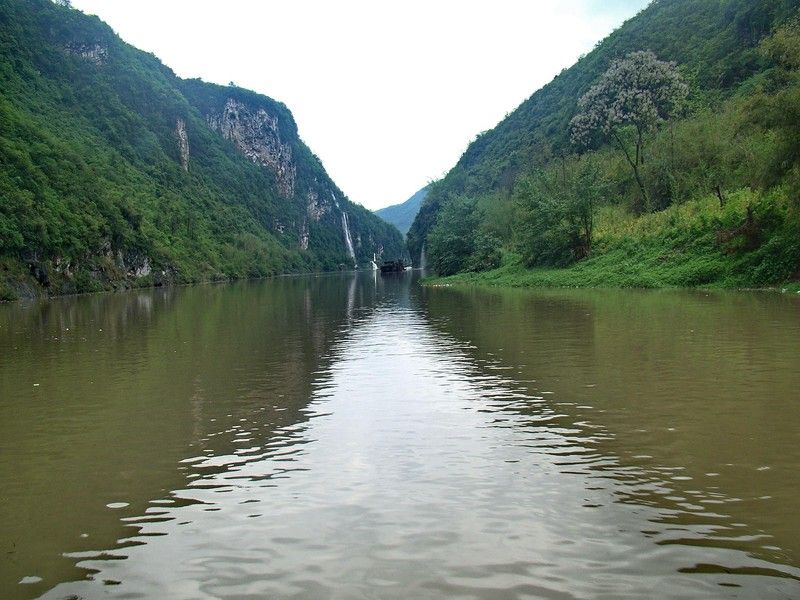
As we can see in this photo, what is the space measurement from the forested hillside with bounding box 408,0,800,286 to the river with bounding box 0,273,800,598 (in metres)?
19.9

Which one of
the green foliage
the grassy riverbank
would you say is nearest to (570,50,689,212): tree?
the grassy riverbank

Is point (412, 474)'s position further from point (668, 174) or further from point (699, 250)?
point (668, 174)

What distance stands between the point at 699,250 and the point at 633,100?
27.1m

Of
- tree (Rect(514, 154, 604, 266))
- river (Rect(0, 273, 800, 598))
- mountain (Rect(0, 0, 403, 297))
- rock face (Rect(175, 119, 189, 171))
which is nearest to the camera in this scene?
river (Rect(0, 273, 800, 598))

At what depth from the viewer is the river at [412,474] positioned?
4926mm

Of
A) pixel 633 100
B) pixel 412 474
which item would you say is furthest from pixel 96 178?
pixel 412 474

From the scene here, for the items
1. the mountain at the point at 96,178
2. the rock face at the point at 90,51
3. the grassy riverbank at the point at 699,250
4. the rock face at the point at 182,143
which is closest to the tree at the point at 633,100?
the grassy riverbank at the point at 699,250

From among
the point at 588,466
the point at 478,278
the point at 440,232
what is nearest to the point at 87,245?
the point at 440,232

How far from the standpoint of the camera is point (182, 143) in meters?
181

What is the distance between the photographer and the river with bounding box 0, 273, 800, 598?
4.93m

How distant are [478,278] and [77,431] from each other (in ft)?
174

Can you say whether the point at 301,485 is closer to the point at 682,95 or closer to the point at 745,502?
the point at 745,502

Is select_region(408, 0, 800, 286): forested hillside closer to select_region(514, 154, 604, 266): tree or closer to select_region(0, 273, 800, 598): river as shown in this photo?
select_region(514, 154, 604, 266): tree

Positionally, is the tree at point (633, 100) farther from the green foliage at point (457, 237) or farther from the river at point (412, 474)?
the river at point (412, 474)
